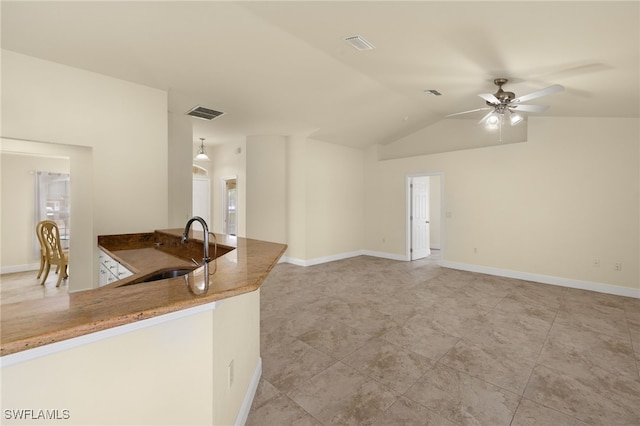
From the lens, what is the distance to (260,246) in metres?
2.18

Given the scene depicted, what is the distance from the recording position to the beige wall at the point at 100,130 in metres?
2.84

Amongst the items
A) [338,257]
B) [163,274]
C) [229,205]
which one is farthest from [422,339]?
[229,205]

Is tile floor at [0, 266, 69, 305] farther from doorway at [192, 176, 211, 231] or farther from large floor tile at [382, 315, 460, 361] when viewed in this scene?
large floor tile at [382, 315, 460, 361]

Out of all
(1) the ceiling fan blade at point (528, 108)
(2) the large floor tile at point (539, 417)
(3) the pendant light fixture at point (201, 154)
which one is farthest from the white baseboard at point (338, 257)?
(2) the large floor tile at point (539, 417)

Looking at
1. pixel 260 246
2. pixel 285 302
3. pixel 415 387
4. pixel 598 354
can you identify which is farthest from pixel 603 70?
pixel 285 302

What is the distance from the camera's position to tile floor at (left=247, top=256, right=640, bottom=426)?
6.40ft

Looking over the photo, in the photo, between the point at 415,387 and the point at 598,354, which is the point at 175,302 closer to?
the point at 415,387

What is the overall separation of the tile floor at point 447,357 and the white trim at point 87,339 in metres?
1.20

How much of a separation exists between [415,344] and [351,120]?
4187 millimetres

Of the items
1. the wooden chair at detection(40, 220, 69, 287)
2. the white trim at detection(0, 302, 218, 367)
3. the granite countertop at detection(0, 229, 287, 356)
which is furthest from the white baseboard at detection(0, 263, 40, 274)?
the white trim at detection(0, 302, 218, 367)

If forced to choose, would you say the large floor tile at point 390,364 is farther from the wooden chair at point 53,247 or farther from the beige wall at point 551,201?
the wooden chair at point 53,247

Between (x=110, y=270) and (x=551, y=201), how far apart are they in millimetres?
6626

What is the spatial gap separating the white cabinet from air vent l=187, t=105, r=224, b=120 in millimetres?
2542

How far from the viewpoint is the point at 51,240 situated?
14.7ft
